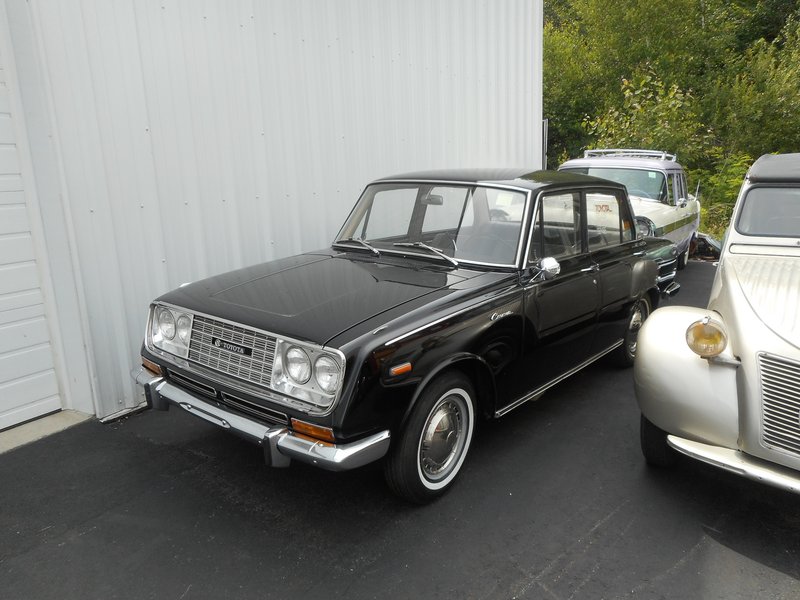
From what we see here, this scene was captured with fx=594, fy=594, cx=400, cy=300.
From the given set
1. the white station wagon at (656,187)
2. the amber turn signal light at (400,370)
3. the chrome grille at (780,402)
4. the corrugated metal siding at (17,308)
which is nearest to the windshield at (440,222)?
the amber turn signal light at (400,370)

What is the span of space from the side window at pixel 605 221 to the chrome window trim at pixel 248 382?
2562 mm

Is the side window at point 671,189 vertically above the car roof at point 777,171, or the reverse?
the car roof at point 777,171

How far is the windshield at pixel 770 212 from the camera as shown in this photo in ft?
12.6

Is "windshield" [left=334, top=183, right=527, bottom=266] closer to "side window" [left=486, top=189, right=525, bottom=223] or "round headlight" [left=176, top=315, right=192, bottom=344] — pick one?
"side window" [left=486, top=189, right=525, bottom=223]

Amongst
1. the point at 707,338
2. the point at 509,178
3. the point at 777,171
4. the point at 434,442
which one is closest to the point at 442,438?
the point at 434,442

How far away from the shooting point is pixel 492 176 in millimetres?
4250

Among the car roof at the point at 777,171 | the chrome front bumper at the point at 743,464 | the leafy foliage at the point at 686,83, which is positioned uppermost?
the leafy foliage at the point at 686,83

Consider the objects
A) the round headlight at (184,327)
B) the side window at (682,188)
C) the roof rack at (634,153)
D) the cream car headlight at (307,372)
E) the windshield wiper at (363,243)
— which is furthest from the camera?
the roof rack at (634,153)

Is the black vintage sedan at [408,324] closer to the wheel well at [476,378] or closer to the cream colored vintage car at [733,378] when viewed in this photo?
the wheel well at [476,378]

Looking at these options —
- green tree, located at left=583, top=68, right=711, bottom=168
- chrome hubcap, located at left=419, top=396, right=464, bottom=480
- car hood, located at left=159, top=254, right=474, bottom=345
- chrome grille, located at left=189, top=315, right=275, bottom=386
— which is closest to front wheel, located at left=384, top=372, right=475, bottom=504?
chrome hubcap, located at left=419, top=396, right=464, bottom=480

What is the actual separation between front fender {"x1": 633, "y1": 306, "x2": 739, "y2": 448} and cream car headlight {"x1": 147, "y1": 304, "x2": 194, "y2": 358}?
2.52m

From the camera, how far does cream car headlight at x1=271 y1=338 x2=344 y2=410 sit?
2.77 m

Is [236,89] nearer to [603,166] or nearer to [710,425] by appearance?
[710,425]

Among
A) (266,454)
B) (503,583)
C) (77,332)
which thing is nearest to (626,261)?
(503,583)
